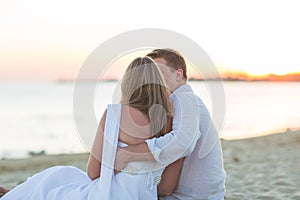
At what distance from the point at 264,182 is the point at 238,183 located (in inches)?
10.8

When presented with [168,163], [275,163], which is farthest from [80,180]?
[275,163]

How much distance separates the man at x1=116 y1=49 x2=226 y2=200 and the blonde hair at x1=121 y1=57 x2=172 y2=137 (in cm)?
15

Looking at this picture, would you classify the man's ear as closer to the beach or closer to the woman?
the woman

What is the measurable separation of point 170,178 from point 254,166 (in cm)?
353

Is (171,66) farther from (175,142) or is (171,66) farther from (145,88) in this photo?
(175,142)

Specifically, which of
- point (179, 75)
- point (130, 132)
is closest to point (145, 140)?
point (130, 132)

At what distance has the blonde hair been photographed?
3072 mm

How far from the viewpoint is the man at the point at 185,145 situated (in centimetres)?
317

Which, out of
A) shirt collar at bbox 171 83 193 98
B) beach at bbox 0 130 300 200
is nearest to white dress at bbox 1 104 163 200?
shirt collar at bbox 171 83 193 98

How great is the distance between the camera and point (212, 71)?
11.4 ft

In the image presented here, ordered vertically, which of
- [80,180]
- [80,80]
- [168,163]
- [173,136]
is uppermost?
[80,80]

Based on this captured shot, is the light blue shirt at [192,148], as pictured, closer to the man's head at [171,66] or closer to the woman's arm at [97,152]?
A: the man's head at [171,66]

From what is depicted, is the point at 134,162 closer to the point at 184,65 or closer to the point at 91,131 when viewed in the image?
the point at 91,131

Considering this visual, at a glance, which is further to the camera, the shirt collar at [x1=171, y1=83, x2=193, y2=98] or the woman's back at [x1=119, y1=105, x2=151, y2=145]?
the shirt collar at [x1=171, y1=83, x2=193, y2=98]
